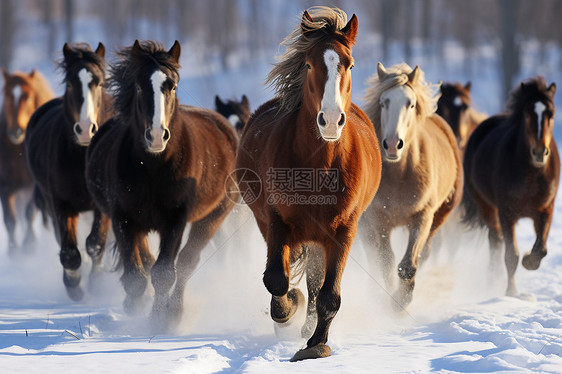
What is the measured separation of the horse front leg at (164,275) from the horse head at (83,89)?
1.47m

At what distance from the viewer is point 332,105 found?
443 cm

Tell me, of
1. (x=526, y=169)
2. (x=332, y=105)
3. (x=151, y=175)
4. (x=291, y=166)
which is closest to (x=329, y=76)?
(x=332, y=105)

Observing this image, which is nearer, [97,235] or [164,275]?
[164,275]

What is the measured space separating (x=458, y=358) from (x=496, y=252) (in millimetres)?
4578

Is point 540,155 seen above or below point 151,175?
above

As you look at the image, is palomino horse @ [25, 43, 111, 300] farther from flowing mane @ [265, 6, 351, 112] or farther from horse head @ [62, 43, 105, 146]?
flowing mane @ [265, 6, 351, 112]

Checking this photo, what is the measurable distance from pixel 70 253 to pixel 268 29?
37.7 m

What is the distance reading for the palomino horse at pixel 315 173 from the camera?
4711mm

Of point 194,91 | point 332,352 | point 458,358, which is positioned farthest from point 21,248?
point 194,91

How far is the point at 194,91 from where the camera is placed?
2900 cm

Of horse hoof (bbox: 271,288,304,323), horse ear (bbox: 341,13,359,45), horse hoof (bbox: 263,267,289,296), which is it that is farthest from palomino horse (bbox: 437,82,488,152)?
horse hoof (bbox: 263,267,289,296)

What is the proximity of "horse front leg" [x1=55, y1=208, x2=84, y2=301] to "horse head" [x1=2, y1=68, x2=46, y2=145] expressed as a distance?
3.78 meters

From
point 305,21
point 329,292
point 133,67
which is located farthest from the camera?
point 133,67

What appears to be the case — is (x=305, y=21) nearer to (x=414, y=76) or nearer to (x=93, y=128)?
(x=414, y=76)
